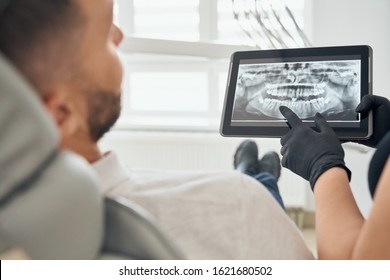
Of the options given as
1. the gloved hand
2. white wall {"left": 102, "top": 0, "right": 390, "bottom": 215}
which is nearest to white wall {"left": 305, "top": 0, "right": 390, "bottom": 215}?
white wall {"left": 102, "top": 0, "right": 390, "bottom": 215}

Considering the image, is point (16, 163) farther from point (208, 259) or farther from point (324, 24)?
point (324, 24)

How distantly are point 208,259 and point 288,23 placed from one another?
60 centimetres

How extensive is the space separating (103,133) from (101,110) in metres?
0.04

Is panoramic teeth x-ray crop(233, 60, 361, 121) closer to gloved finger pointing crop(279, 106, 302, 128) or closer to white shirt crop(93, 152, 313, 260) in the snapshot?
gloved finger pointing crop(279, 106, 302, 128)

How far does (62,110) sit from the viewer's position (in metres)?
0.49

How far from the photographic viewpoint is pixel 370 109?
81 centimetres

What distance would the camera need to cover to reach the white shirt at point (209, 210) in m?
0.61

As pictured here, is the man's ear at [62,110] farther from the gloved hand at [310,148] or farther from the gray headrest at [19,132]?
the gloved hand at [310,148]

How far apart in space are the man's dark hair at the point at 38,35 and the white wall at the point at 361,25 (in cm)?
56

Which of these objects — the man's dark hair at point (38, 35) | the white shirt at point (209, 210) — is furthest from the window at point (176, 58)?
the man's dark hair at point (38, 35)

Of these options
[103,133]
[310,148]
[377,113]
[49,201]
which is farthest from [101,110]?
[377,113]

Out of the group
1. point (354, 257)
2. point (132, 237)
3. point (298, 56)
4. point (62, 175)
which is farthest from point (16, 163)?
point (298, 56)

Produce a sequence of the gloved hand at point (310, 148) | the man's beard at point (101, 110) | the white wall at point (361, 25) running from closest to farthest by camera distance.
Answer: the man's beard at point (101, 110) < the gloved hand at point (310, 148) < the white wall at point (361, 25)

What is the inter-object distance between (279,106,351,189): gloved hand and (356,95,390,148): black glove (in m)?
0.06
